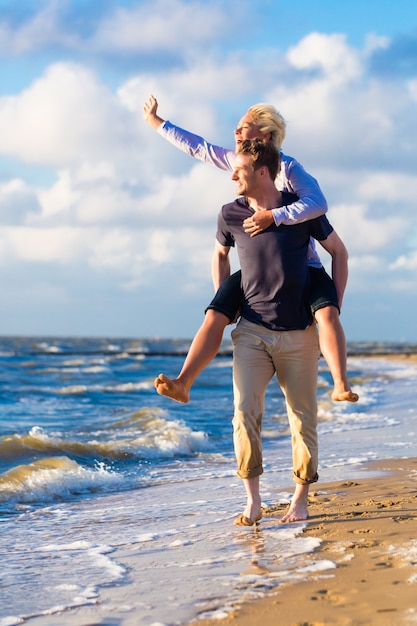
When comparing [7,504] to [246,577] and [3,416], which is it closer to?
[246,577]

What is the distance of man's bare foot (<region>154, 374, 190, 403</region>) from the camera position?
4520mm

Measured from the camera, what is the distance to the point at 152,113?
17.6 feet

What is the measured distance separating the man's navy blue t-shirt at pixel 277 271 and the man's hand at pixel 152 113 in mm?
954

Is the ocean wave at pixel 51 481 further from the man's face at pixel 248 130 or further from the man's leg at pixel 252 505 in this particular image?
the man's face at pixel 248 130

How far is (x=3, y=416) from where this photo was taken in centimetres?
1516

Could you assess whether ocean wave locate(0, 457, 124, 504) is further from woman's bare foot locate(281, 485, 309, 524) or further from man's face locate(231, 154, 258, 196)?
man's face locate(231, 154, 258, 196)

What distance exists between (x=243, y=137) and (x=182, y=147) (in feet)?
1.88

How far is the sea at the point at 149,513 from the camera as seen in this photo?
12.2ft

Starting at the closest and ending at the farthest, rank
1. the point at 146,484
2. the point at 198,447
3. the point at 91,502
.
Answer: the point at 91,502 < the point at 146,484 < the point at 198,447

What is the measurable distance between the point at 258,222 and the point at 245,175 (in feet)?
0.94

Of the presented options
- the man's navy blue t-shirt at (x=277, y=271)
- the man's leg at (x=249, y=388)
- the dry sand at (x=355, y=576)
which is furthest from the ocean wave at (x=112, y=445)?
the man's navy blue t-shirt at (x=277, y=271)

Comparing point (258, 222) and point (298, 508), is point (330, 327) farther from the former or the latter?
point (298, 508)

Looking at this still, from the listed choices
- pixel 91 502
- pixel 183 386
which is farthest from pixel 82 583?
pixel 91 502

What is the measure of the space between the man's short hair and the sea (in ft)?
6.74
